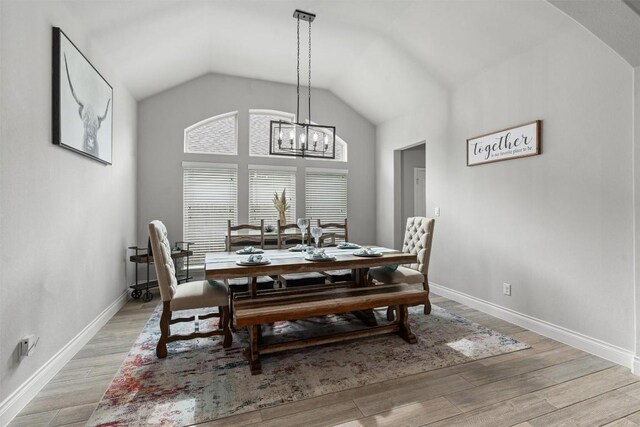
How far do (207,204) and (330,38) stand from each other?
305 cm

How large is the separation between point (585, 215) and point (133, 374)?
380 cm

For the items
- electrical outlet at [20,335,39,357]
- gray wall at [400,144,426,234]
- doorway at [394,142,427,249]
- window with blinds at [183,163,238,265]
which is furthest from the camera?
gray wall at [400,144,426,234]

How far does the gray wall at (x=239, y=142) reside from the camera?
15.0 feet

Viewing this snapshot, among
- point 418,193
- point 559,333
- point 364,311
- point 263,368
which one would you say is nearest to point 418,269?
point 364,311

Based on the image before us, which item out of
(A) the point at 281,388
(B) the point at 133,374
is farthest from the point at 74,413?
(A) the point at 281,388

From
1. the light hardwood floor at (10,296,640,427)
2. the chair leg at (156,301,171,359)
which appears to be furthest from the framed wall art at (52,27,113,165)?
the light hardwood floor at (10,296,640,427)

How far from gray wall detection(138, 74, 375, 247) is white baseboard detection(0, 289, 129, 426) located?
1.97m

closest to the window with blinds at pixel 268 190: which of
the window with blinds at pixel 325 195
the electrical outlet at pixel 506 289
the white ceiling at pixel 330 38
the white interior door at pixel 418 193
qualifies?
the window with blinds at pixel 325 195

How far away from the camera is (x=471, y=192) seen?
3717 mm

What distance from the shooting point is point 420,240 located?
11.4 feet

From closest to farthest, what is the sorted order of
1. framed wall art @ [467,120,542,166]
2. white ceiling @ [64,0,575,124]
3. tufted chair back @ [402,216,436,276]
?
white ceiling @ [64,0,575,124] → framed wall art @ [467,120,542,166] → tufted chair back @ [402,216,436,276]

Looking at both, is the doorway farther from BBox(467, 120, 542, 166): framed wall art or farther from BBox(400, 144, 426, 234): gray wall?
BBox(467, 120, 542, 166): framed wall art

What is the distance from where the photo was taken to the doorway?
5.30m

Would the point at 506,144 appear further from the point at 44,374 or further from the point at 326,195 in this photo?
the point at 44,374
